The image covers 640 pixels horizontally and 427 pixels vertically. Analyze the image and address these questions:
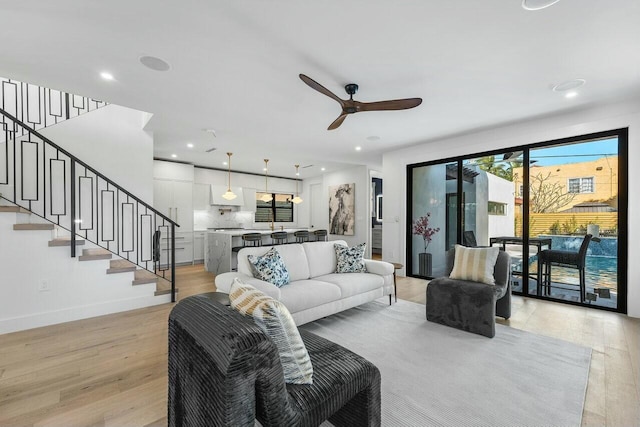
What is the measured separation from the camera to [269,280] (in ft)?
9.40

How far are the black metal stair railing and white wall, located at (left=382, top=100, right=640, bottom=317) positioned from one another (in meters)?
4.04

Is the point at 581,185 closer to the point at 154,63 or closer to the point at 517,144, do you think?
the point at 517,144

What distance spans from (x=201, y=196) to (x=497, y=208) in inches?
262

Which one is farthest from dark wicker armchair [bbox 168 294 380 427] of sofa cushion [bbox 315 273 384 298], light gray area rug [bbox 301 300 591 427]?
sofa cushion [bbox 315 273 384 298]

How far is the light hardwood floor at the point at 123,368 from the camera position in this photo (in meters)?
1.71

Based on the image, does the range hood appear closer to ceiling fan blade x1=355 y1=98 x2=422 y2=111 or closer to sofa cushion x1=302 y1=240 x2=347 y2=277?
sofa cushion x1=302 y1=240 x2=347 y2=277

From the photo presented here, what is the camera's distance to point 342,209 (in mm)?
7973

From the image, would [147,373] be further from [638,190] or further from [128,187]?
[638,190]

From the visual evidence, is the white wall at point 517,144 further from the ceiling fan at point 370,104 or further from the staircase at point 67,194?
the staircase at point 67,194

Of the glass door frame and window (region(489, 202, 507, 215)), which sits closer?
the glass door frame

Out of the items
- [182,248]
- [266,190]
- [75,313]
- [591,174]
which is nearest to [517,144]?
[591,174]

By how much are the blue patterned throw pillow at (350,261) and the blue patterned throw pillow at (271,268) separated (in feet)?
2.94

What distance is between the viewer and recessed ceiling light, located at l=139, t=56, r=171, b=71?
2482 millimetres

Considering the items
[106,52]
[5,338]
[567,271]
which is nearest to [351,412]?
[106,52]
